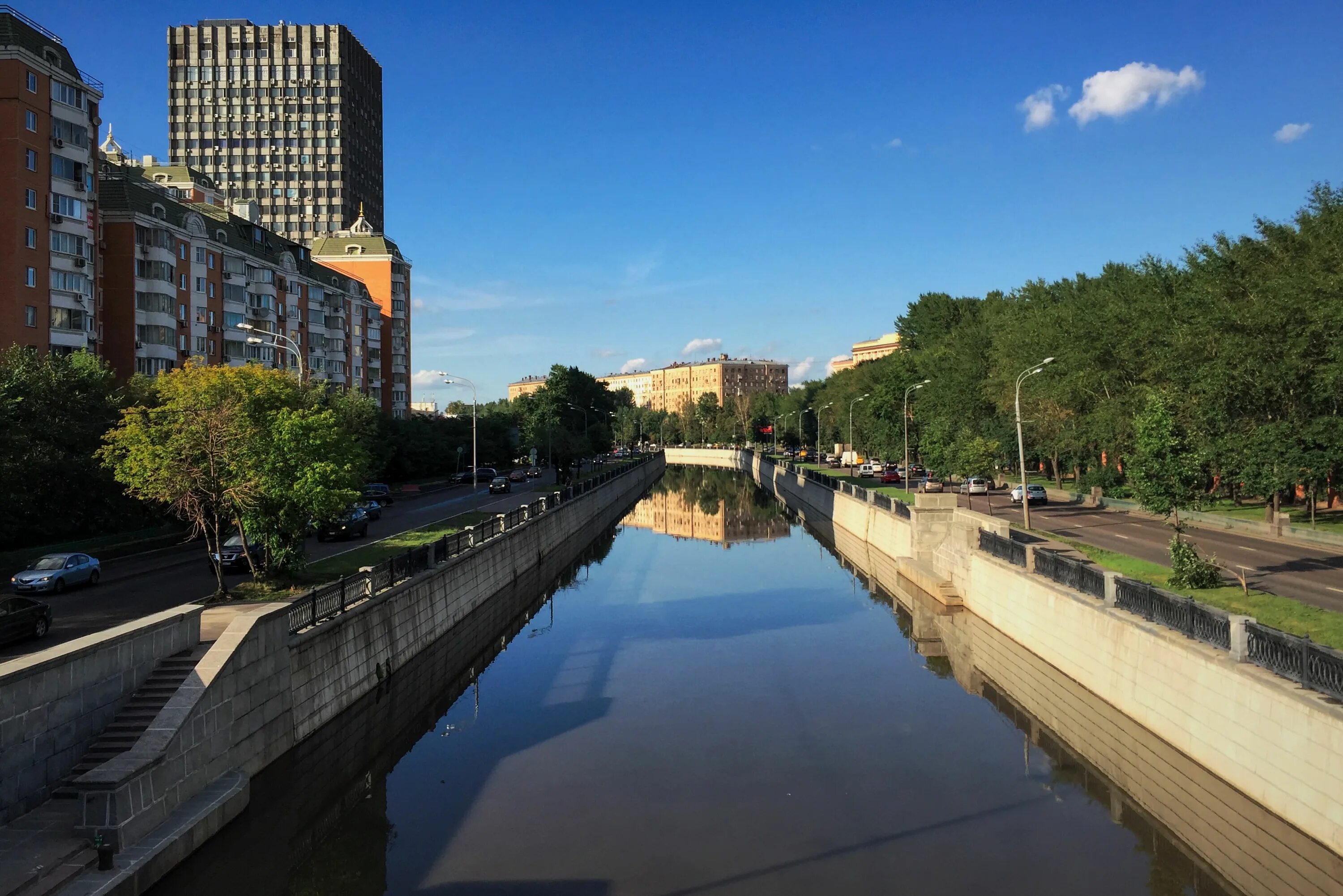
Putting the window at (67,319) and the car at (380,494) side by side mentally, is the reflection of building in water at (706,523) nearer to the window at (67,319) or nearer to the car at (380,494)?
the car at (380,494)

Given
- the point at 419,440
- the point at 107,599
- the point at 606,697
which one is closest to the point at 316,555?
the point at 107,599

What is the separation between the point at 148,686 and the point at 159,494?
11.2m

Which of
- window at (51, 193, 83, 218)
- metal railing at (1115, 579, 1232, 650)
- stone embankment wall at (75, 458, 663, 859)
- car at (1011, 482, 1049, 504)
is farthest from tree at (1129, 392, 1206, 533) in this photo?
window at (51, 193, 83, 218)

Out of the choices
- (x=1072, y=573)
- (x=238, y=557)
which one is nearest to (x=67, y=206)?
(x=238, y=557)

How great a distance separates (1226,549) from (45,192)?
180 feet

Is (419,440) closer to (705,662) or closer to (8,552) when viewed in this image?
(8,552)

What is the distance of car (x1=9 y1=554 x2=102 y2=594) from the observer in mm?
26062

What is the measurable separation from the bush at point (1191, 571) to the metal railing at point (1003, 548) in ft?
15.2

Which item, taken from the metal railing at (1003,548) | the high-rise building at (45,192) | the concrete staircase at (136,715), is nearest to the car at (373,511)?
the high-rise building at (45,192)

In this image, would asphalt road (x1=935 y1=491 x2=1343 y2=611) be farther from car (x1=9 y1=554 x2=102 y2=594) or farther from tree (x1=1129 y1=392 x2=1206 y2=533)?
car (x1=9 y1=554 x2=102 y2=594)

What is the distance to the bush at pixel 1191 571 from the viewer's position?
2352cm

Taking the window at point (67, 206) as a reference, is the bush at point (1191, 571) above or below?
below

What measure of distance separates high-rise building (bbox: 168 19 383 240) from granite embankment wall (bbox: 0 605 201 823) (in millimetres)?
119477

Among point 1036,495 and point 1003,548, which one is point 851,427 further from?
point 1003,548
